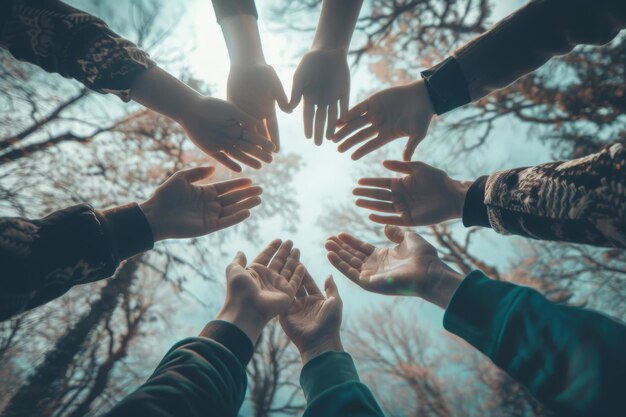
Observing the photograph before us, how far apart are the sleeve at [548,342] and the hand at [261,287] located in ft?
4.15

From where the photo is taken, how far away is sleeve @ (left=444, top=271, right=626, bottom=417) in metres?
1.03

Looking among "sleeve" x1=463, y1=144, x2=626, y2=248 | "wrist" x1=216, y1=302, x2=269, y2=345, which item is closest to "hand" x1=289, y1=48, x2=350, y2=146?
"sleeve" x1=463, y1=144, x2=626, y2=248

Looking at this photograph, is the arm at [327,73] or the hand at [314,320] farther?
the arm at [327,73]

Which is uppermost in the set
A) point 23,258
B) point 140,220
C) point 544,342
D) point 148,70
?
point 148,70

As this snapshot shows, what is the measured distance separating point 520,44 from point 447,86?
20.7 inches

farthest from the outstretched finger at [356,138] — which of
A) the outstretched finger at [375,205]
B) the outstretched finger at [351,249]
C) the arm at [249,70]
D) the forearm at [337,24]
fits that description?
the outstretched finger at [351,249]

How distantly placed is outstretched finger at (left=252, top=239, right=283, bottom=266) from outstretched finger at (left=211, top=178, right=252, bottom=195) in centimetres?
66

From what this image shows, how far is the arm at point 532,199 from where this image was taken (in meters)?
1.20

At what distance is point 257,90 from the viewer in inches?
102

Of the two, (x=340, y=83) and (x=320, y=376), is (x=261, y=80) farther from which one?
(x=320, y=376)

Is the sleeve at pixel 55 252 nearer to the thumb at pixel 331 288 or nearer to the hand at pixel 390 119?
the thumb at pixel 331 288

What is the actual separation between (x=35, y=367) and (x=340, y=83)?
27.2 feet

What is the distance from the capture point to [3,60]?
183 inches

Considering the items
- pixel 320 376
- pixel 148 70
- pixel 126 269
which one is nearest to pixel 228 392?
pixel 320 376
